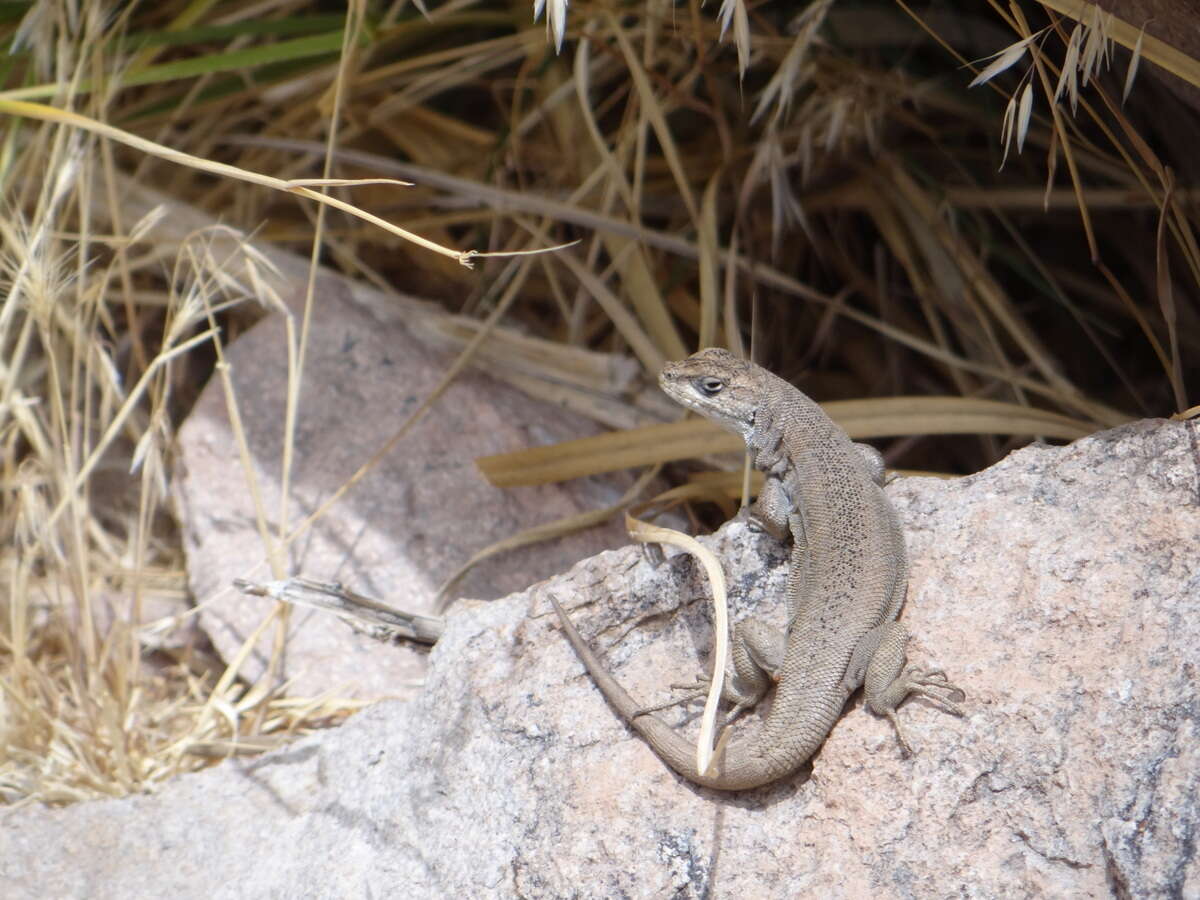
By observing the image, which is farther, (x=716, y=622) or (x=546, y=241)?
(x=546, y=241)

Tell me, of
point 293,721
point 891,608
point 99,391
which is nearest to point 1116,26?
point 891,608

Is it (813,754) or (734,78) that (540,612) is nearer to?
(813,754)

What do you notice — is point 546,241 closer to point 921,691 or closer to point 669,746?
point 669,746

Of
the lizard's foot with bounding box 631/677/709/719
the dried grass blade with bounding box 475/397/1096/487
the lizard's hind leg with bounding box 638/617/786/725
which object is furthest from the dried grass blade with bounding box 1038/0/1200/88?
the lizard's foot with bounding box 631/677/709/719

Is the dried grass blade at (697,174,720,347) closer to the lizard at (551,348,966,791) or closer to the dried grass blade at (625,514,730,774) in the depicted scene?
the lizard at (551,348,966,791)

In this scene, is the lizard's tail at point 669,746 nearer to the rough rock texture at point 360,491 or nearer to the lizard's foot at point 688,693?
the lizard's foot at point 688,693

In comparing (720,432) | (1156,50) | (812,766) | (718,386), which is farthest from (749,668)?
(1156,50)

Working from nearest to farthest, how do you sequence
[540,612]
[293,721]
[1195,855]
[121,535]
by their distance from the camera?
[1195,855] < [540,612] < [293,721] < [121,535]

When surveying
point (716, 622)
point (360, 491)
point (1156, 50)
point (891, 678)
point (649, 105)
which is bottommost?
point (360, 491)
